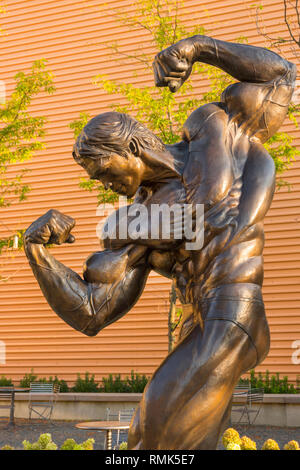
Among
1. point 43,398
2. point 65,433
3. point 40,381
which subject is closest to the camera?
point 65,433

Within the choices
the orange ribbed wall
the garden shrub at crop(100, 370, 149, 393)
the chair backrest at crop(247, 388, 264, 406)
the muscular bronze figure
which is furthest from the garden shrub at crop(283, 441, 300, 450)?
the garden shrub at crop(100, 370, 149, 393)

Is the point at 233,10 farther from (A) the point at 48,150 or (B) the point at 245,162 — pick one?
(B) the point at 245,162

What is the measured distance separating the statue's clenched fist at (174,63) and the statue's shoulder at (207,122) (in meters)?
0.13

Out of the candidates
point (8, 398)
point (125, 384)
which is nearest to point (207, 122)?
point (125, 384)

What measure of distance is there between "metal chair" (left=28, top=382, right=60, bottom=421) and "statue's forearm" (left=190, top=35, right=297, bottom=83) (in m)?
11.5

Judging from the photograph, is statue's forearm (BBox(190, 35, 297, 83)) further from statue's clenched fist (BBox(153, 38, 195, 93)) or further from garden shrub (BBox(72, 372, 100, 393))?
garden shrub (BBox(72, 372, 100, 393))

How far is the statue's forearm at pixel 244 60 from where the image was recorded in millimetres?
2201

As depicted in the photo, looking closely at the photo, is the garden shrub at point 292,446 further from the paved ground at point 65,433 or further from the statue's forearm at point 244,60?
the paved ground at point 65,433

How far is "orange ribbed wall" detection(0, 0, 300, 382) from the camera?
1235 cm

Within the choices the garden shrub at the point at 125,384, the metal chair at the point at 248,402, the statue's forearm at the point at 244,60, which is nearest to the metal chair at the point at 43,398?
the garden shrub at the point at 125,384

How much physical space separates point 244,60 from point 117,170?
585 millimetres

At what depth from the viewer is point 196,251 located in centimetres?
207

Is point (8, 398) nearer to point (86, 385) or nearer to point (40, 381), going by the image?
point (40, 381)

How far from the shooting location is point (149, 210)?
7.25 feet
